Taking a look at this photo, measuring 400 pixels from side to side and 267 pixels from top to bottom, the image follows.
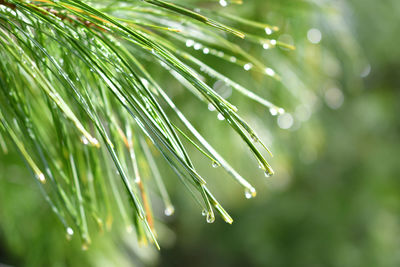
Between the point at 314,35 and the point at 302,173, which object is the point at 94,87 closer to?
the point at 314,35

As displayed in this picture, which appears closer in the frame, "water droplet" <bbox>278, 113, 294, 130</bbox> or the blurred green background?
the blurred green background

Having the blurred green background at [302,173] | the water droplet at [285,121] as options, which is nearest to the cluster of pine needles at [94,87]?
the blurred green background at [302,173]


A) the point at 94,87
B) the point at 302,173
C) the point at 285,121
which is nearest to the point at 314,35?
the point at 285,121

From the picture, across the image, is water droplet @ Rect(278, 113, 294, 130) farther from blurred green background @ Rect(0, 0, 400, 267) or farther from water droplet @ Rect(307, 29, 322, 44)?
water droplet @ Rect(307, 29, 322, 44)

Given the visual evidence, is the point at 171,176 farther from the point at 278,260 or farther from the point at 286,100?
the point at 278,260

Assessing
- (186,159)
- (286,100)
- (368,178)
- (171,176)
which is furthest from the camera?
(368,178)

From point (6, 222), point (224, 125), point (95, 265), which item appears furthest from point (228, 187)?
point (6, 222)

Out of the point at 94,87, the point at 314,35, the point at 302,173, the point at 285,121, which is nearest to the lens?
the point at 94,87

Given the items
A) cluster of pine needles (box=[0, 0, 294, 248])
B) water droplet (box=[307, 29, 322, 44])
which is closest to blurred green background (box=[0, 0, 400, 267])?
water droplet (box=[307, 29, 322, 44])
